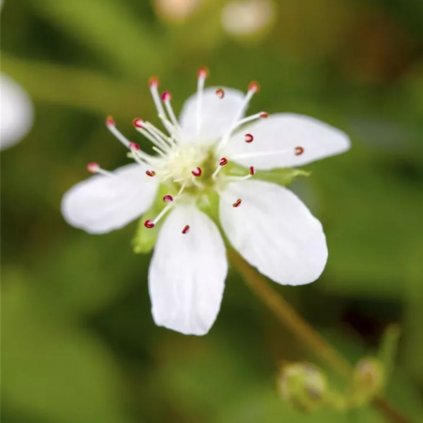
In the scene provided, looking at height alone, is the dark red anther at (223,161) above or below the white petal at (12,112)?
below

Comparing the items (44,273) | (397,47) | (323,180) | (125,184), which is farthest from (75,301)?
(397,47)

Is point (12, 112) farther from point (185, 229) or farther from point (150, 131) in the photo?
point (185, 229)

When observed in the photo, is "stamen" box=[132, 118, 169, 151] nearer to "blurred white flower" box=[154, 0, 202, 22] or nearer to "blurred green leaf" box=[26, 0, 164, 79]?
"blurred white flower" box=[154, 0, 202, 22]

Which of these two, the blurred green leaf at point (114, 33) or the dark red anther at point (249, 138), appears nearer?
the dark red anther at point (249, 138)

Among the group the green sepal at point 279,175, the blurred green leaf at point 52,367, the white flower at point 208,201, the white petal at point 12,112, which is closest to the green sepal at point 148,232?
the white flower at point 208,201

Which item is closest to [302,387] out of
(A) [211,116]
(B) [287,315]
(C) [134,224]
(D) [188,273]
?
(B) [287,315]

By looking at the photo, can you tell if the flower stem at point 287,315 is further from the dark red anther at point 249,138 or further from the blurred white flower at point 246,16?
the blurred white flower at point 246,16

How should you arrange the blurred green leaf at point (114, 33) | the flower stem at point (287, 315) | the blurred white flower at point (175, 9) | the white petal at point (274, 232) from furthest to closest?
1. the blurred green leaf at point (114, 33)
2. the blurred white flower at point (175, 9)
3. the flower stem at point (287, 315)
4. the white petal at point (274, 232)
